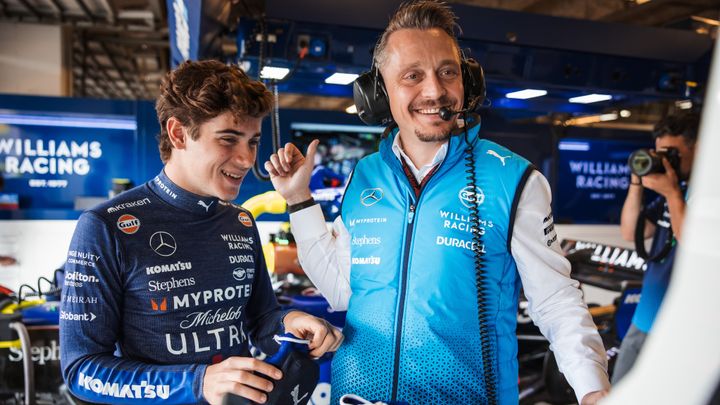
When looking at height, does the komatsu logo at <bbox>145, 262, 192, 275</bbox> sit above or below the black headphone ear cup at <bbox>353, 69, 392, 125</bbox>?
below

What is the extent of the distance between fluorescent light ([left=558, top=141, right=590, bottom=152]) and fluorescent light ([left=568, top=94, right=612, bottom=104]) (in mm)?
2084

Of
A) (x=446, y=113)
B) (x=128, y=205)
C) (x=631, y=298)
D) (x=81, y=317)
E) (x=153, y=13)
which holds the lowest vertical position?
(x=631, y=298)

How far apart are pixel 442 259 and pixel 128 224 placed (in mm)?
785

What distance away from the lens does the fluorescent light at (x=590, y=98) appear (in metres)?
4.26

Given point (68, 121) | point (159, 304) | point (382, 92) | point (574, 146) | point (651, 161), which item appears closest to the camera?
point (159, 304)

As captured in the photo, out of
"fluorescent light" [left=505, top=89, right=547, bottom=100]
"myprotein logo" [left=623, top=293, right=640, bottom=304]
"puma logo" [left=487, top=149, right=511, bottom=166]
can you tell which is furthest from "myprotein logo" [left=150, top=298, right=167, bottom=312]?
"fluorescent light" [left=505, top=89, right=547, bottom=100]

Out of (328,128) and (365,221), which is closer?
(365,221)

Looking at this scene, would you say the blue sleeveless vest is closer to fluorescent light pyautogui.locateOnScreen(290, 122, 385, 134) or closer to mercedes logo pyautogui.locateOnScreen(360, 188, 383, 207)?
mercedes logo pyautogui.locateOnScreen(360, 188, 383, 207)

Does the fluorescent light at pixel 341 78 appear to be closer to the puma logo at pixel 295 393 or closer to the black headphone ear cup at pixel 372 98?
the black headphone ear cup at pixel 372 98

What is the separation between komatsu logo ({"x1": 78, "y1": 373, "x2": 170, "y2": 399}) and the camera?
3.75ft

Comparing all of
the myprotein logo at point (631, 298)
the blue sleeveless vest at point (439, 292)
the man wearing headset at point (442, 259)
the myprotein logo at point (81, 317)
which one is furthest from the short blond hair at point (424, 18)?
the myprotein logo at point (631, 298)

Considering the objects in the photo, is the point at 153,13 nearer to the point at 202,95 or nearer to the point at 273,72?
the point at 273,72

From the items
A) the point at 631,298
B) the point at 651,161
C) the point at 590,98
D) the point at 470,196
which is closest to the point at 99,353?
the point at 470,196

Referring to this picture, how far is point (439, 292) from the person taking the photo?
125 cm
